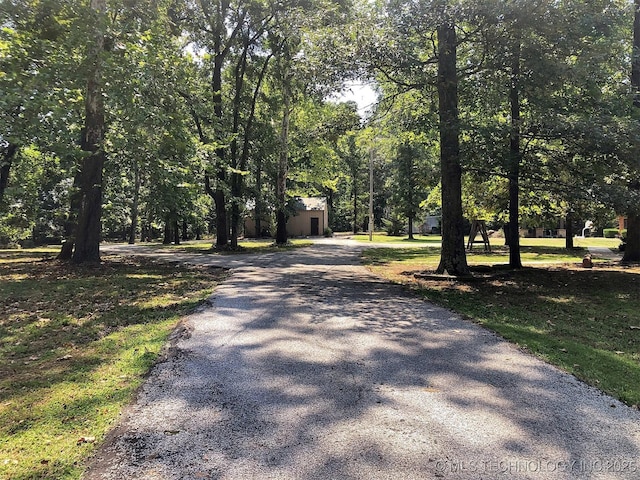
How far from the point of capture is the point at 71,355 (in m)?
5.12

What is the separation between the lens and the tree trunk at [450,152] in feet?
34.9

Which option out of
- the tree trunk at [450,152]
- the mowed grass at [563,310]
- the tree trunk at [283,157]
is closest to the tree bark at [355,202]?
the tree trunk at [283,157]

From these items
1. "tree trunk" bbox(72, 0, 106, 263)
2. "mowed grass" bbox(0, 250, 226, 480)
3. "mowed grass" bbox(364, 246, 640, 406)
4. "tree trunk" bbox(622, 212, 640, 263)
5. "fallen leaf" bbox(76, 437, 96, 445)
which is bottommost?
"mowed grass" bbox(364, 246, 640, 406)

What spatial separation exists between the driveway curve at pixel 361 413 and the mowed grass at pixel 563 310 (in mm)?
438

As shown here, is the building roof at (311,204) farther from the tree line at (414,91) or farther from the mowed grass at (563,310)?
the mowed grass at (563,310)

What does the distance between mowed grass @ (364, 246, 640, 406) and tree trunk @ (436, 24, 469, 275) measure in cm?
74

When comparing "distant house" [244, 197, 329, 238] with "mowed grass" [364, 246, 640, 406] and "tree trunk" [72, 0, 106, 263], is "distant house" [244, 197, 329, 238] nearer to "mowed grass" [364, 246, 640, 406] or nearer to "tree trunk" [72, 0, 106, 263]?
"tree trunk" [72, 0, 106, 263]

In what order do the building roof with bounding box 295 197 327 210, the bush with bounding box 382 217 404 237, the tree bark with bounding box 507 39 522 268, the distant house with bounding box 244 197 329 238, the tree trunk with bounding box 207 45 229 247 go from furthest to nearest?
the bush with bounding box 382 217 404 237 < the building roof with bounding box 295 197 327 210 < the distant house with bounding box 244 197 329 238 < the tree trunk with bounding box 207 45 229 247 < the tree bark with bounding box 507 39 522 268

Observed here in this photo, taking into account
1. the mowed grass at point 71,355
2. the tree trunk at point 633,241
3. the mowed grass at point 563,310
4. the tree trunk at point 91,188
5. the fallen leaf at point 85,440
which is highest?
the tree trunk at point 91,188

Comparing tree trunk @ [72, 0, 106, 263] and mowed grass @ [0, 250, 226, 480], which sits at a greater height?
tree trunk @ [72, 0, 106, 263]

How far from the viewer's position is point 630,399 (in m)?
3.95

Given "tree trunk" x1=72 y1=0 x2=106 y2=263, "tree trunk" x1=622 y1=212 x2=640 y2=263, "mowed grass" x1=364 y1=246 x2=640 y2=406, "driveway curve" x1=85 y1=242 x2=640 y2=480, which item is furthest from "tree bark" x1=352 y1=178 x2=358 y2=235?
"driveway curve" x1=85 y1=242 x2=640 y2=480

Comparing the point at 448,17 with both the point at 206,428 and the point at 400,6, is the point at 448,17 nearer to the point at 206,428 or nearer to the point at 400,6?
the point at 400,6

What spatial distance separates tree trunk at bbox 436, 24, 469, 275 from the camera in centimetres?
1065
